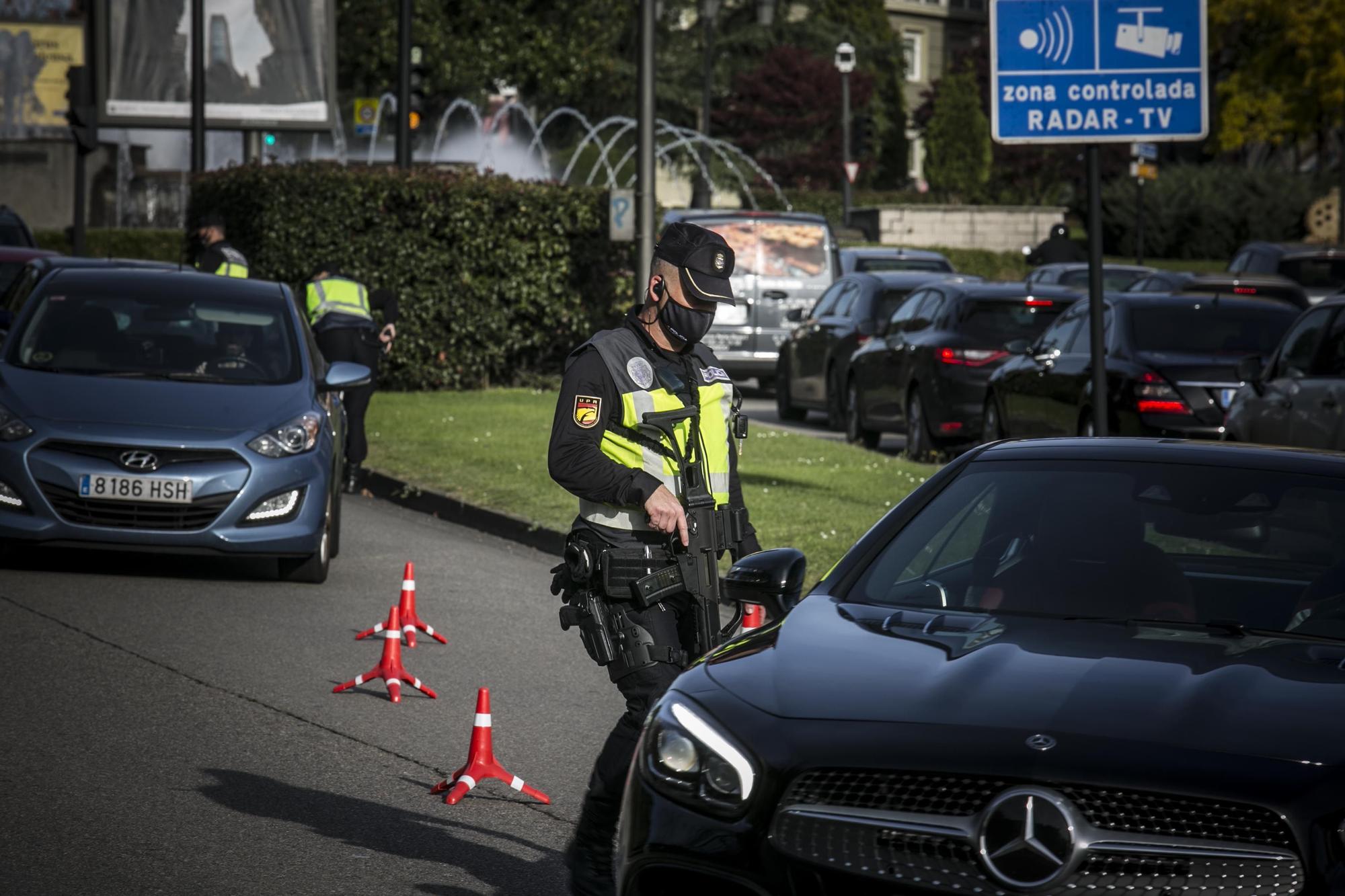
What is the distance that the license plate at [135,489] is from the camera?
35.2 ft

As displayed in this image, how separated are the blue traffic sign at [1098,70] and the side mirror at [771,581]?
5.88 meters

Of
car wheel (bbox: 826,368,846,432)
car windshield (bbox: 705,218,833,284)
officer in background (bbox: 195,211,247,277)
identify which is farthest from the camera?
car windshield (bbox: 705,218,833,284)

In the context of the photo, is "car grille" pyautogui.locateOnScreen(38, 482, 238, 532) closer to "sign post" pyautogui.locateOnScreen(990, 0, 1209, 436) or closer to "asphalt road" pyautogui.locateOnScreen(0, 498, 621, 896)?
"asphalt road" pyautogui.locateOnScreen(0, 498, 621, 896)

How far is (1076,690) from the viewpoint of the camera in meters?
4.28

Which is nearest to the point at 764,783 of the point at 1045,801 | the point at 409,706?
the point at 1045,801

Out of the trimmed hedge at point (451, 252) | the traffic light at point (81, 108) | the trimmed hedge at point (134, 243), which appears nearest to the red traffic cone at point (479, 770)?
the trimmed hedge at point (451, 252)

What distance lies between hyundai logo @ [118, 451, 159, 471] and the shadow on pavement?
3.98 metres

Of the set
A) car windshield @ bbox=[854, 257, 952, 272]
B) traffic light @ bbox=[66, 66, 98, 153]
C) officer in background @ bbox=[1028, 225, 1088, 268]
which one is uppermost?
traffic light @ bbox=[66, 66, 98, 153]

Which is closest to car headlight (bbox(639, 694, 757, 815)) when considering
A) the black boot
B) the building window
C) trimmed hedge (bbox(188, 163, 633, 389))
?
the black boot

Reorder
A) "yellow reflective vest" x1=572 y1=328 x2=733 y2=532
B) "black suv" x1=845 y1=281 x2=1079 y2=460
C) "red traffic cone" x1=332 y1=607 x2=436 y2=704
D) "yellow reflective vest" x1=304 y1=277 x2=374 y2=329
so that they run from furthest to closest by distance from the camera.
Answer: "black suv" x1=845 y1=281 x2=1079 y2=460, "yellow reflective vest" x1=304 y1=277 x2=374 y2=329, "red traffic cone" x1=332 y1=607 x2=436 y2=704, "yellow reflective vest" x1=572 y1=328 x2=733 y2=532

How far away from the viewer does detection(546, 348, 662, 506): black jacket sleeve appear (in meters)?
5.34

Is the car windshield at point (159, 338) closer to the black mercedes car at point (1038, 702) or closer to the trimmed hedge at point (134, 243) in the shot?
the black mercedes car at point (1038, 702)

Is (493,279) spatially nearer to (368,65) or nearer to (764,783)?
(764,783)

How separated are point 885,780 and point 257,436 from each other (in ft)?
24.9
